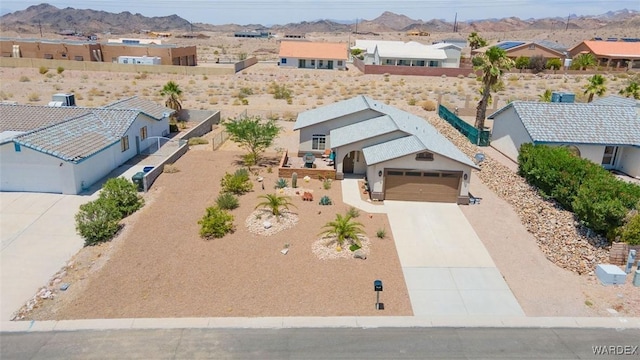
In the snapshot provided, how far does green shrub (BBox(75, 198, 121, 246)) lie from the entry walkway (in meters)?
11.6

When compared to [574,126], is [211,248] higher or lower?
lower

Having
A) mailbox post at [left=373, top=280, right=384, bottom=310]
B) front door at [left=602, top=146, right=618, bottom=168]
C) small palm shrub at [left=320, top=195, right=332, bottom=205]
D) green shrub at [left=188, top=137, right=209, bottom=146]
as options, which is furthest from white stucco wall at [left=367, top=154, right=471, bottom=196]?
green shrub at [left=188, top=137, right=209, bottom=146]

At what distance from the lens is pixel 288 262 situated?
19.0 meters

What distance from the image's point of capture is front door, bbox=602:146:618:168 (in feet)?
102

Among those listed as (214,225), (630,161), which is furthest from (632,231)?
(214,225)

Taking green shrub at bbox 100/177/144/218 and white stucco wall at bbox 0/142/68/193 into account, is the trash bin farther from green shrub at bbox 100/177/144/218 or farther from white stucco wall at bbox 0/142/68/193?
white stucco wall at bbox 0/142/68/193

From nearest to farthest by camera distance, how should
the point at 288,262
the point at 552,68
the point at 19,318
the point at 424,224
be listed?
1. the point at 19,318
2. the point at 288,262
3. the point at 424,224
4. the point at 552,68

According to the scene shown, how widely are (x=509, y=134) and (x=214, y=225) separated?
885 inches

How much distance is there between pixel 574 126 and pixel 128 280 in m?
27.7

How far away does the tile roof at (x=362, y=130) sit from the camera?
2825cm

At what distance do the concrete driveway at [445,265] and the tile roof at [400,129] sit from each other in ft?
9.11

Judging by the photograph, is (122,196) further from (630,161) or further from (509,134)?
(630,161)

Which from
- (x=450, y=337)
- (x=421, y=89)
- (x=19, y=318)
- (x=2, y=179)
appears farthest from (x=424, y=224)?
(x=421, y=89)

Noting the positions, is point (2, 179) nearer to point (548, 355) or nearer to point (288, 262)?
point (288, 262)
